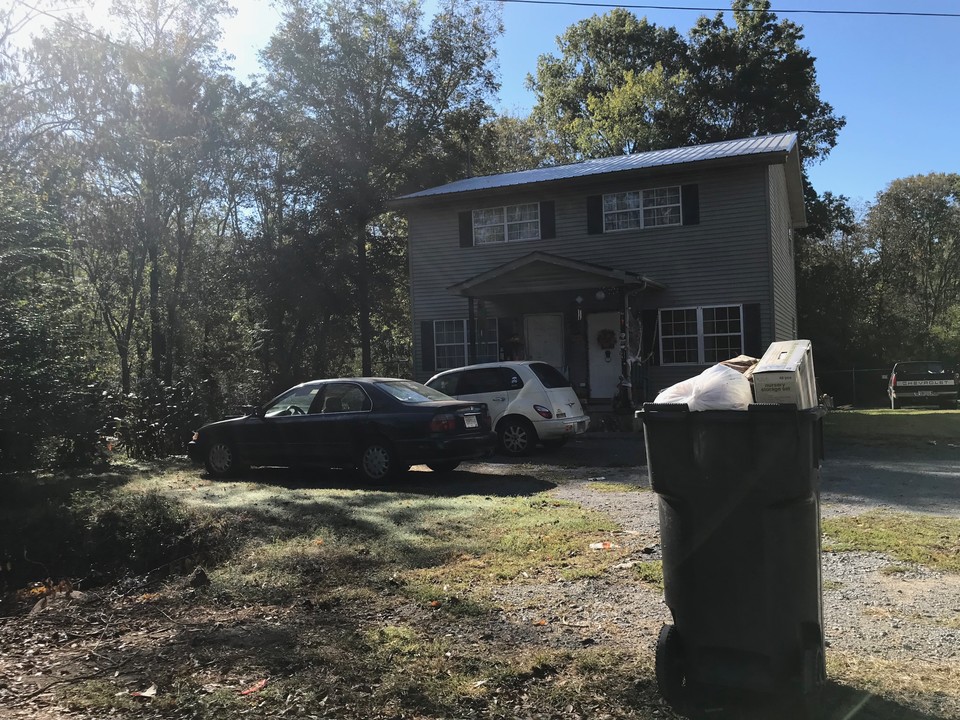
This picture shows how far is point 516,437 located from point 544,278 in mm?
5594

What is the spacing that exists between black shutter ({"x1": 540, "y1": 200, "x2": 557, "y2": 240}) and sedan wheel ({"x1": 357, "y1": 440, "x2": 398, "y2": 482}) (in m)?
10.2

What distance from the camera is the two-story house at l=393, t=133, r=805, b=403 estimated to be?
16.3 meters

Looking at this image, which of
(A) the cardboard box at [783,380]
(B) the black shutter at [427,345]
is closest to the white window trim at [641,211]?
(B) the black shutter at [427,345]

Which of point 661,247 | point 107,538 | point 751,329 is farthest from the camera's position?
point 661,247

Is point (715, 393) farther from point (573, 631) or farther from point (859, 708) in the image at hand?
point (573, 631)

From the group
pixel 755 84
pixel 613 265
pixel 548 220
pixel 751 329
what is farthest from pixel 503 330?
pixel 755 84

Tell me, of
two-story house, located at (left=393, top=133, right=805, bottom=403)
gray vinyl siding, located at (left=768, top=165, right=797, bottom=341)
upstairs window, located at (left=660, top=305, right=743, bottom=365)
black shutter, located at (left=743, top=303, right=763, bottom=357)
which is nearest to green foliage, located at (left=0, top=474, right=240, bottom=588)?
two-story house, located at (left=393, top=133, right=805, bottom=403)

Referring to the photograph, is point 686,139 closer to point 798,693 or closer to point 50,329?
point 50,329

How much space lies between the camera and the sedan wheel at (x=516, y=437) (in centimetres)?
1200

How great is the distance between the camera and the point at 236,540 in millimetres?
6688

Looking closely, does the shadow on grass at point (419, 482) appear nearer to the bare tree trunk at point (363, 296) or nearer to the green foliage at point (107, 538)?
the green foliage at point (107, 538)

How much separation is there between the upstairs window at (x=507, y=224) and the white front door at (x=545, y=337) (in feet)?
6.91

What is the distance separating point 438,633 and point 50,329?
9725 mm

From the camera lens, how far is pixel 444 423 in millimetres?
9438
